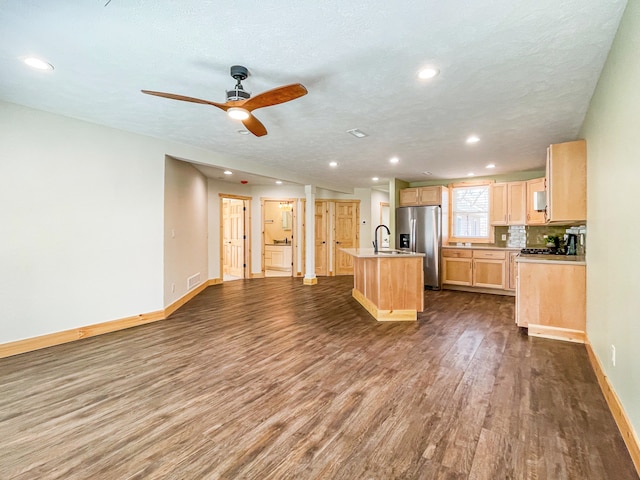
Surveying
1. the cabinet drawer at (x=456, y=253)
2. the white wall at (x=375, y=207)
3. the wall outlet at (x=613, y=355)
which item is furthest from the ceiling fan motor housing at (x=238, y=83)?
the white wall at (x=375, y=207)

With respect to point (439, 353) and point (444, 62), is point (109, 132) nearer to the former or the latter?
point (444, 62)

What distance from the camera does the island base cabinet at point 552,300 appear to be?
346 cm

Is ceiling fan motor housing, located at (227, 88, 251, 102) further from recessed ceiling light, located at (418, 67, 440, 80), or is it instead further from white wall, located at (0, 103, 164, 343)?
white wall, located at (0, 103, 164, 343)

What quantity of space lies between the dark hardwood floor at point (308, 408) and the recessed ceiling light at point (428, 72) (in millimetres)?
2556

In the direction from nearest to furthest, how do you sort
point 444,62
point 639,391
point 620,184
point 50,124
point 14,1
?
1. point 639,391
2. point 14,1
3. point 620,184
4. point 444,62
5. point 50,124

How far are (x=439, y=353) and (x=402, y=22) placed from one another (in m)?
2.94

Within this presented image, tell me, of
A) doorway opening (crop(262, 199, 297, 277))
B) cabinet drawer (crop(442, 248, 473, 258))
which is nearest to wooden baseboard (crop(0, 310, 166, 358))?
doorway opening (crop(262, 199, 297, 277))

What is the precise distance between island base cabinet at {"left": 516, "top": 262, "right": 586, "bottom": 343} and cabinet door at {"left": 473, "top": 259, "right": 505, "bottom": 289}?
101 inches

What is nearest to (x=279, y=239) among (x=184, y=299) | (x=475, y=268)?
(x=184, y=299)

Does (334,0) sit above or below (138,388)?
above

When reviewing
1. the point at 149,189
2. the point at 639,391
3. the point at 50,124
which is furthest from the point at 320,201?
the point at 639,391

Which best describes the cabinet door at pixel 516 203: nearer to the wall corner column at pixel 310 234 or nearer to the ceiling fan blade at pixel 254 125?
the wall corner column at pixel 310 234

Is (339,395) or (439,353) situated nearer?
(339,395)

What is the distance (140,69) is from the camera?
8.11 feet
